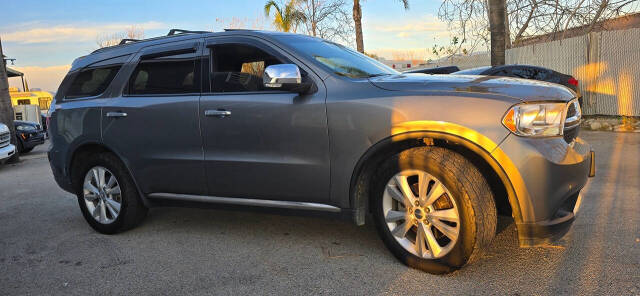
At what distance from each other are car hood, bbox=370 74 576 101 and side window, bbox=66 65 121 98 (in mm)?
2599

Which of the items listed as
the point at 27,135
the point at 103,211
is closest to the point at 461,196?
the point at 103,211

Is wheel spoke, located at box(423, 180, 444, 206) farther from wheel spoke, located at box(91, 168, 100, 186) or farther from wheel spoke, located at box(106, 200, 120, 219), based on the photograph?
wheel spoke, located at box(91, 168, 100, 186)

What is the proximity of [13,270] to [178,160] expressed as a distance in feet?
4.76

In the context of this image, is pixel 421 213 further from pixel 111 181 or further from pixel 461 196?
pixel 111 181

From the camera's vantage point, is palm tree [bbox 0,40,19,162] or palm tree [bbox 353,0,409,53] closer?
palm tree [bbox 0,40,19,162]

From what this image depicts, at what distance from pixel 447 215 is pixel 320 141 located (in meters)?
0.97

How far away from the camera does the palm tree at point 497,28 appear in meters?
12.4

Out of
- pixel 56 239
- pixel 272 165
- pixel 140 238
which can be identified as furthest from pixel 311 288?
pixel 56 239

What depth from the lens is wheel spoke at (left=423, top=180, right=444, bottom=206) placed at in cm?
311

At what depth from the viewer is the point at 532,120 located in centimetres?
290

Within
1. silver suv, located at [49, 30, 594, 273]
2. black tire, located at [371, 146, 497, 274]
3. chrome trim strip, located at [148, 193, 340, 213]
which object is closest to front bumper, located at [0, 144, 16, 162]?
silver suv, located at [49, 30, 594, 273]

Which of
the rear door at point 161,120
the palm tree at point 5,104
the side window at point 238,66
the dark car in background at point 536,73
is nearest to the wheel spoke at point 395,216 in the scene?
the side window at point 238,66

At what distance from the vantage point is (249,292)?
311 centimetres

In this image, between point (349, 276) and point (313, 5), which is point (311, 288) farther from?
point (313, 5)
